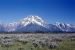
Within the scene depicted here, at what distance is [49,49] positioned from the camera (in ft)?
46.9

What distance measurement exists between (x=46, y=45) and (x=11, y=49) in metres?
2.77

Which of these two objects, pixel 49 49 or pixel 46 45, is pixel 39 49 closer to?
pixel 49 49

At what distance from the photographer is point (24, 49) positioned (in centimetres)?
1368

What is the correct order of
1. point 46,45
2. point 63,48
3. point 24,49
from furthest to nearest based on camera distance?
point 46,45 → point 63,48 → point 24,49

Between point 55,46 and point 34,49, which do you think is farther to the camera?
point 55,46

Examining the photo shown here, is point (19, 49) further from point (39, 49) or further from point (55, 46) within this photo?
point (55, 46)

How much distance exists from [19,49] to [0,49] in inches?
47.0

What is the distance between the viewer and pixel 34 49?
14.0m

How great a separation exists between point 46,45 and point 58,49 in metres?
1.56

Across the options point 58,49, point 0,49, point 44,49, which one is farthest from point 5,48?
point 58,49

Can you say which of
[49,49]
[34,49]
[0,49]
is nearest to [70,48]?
[49,49]

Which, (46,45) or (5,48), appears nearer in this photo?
(5,48)

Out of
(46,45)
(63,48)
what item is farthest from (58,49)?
(46,45)

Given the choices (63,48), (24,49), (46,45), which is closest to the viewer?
(24,49)
